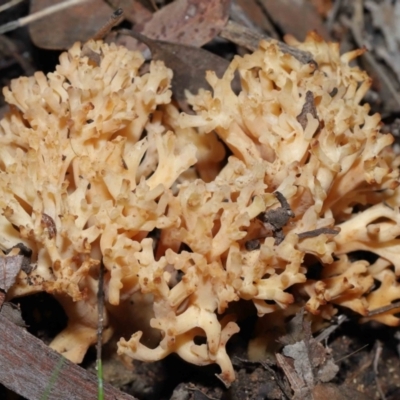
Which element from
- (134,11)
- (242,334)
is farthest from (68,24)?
(242,334)

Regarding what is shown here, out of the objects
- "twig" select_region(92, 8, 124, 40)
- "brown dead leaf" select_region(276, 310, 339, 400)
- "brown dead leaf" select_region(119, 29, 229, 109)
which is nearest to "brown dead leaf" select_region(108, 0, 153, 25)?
"brown dead leaf" select_region(119, 29, 229, 109)

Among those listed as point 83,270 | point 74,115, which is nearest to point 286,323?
point 83,270

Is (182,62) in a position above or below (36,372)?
above

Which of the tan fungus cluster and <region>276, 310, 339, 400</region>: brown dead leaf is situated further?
<region>276, 310, 339, 400</region>: brown dead leaf

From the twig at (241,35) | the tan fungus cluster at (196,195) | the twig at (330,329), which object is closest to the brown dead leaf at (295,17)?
the twig at (241,35)

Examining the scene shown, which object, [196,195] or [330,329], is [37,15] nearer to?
[196,195]

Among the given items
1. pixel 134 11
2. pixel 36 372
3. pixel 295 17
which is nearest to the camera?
pixel 36 372

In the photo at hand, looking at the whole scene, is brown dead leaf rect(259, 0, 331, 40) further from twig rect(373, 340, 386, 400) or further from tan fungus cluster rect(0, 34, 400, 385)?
twig rect(373, 340, 386, 400)
